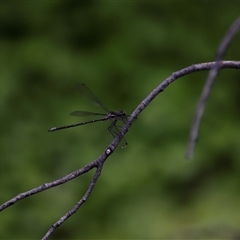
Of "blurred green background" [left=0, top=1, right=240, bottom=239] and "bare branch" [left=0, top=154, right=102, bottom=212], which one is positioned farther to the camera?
"blurred green background" [left=0, top=1, right=240, bottom=239]

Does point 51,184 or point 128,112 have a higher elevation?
point 128,112

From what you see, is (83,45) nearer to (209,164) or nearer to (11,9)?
(11,9)

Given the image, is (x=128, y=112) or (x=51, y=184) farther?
(x=128, y=112)

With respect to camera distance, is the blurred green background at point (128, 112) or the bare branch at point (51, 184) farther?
the blurred green background at point (128, 112)

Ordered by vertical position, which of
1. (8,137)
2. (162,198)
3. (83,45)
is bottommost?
(162,198)

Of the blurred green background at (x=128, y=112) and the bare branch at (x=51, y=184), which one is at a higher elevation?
the blurred green background at (x=128, y=112)

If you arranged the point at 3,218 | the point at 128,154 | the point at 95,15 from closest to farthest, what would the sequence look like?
1. the point at 3,218
2. the point at 128,154
3. the point at 95,15

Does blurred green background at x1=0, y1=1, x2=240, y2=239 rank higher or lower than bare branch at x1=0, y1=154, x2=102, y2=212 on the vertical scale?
higher

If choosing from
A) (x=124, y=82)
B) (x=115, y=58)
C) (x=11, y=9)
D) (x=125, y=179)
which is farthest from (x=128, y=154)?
(x=11, y=9)
